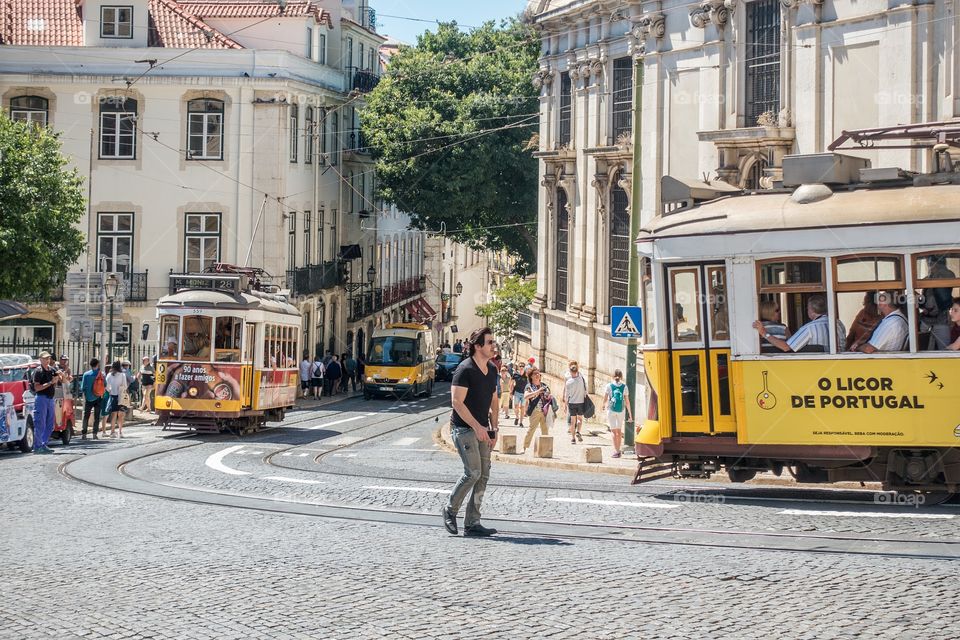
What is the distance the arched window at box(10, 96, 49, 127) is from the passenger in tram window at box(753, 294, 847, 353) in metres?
37.6

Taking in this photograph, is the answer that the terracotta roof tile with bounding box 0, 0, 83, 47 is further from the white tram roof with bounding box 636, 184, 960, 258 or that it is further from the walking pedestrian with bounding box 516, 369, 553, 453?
the white tram roof with bounding box 636, 184, 960, 258

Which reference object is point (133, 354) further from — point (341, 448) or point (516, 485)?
point (516, 485)

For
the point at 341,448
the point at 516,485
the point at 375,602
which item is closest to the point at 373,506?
the point at 516,485

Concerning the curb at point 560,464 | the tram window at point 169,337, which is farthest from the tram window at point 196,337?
the curb at point 560,464

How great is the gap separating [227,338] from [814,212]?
56.4 ft

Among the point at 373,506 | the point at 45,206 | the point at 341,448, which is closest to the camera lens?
the point at 373,506

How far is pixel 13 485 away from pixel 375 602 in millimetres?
8903

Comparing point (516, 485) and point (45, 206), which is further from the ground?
point (45, 206)

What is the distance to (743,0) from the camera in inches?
1184

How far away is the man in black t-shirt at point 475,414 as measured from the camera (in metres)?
12.6

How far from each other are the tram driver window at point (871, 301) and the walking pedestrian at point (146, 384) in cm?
2505

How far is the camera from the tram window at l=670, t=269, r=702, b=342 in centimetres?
1614

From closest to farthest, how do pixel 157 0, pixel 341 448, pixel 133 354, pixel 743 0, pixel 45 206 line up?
pixel 341 448, pixel 743 0, pixel 45 206, pixel 133 354, pixel 157 0

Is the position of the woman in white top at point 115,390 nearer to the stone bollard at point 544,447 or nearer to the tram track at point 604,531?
the stone bollard at point 544,447
